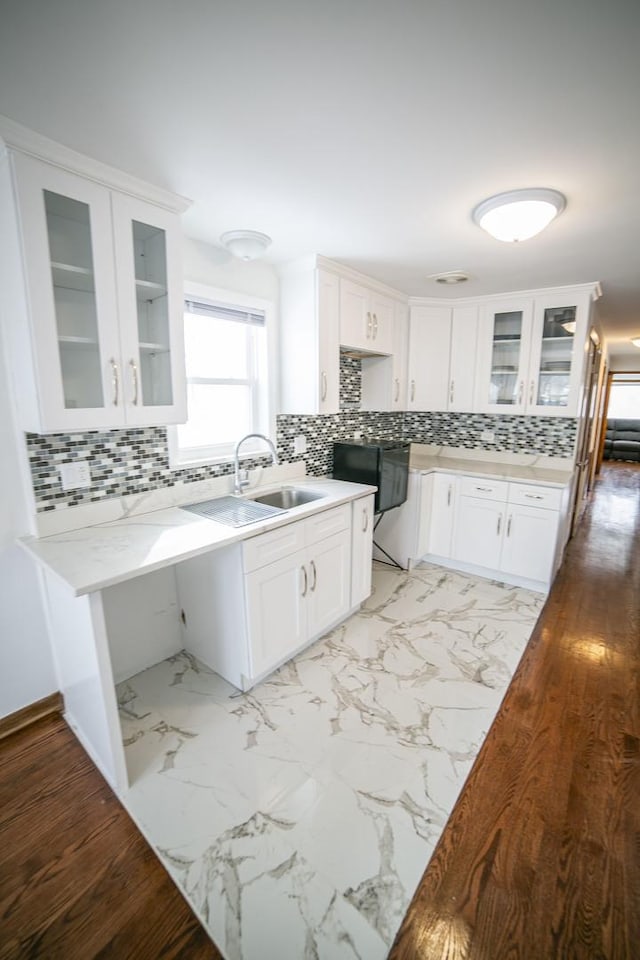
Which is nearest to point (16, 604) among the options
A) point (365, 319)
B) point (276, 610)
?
point (276, 610)

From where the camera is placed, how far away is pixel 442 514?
3400 millimetres

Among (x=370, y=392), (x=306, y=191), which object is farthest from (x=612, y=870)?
(x=370, y=392)

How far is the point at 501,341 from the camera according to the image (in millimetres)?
3393

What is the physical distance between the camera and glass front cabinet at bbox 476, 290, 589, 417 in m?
3.06

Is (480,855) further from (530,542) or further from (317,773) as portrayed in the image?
(530,542)

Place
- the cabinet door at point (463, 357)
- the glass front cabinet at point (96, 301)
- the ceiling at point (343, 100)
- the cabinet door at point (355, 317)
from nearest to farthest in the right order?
the ceiling at point (343, 100)
the glass front cabinet at point (96, 301)
the cabinet door at point (355, 317)
the cabinet door at point (463, 357)

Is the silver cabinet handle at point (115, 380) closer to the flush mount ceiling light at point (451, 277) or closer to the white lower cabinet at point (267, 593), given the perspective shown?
the white lower cabinet at point (267, 593)

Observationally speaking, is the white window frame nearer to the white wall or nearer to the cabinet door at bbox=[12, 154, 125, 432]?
the cabinet door at bbox=[12, 154, 125, 432]

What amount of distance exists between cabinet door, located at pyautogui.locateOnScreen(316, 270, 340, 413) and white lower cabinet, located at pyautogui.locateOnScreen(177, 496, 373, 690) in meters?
0.71

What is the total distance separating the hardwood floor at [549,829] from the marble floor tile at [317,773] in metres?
0.08

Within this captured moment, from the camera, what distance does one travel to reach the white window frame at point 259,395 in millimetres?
2207

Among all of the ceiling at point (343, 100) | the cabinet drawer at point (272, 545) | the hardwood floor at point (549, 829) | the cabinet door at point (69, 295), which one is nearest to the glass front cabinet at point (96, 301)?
the cabinet door at point (69, 295)

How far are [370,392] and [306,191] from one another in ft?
6.30

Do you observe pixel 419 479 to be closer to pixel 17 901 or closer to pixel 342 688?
pixel 342 688
